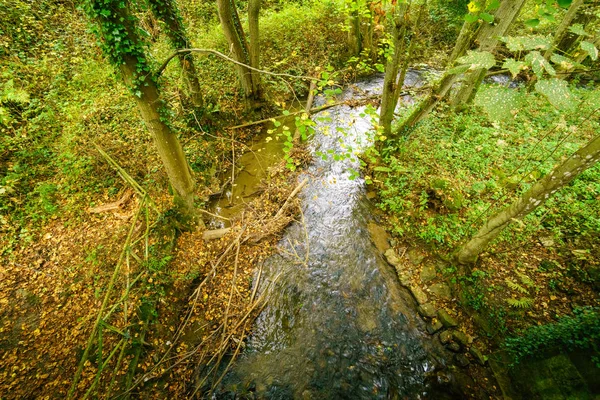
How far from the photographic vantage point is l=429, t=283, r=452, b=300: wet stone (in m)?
4.83

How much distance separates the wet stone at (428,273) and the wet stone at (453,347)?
112 centimetres

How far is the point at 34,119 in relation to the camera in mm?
6586

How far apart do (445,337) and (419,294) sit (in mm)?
800

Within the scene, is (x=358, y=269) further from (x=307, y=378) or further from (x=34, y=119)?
(x=34, y=119)

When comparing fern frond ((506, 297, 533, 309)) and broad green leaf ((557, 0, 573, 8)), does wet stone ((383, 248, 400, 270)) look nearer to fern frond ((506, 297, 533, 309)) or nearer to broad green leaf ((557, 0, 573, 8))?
fern frond ((506, 297, 533, 309))

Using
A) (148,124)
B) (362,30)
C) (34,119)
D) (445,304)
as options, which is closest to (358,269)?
(445,304)

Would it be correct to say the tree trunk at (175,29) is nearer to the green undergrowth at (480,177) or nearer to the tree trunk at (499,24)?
the green undergrowth at (480,177)

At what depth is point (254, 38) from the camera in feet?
26.0

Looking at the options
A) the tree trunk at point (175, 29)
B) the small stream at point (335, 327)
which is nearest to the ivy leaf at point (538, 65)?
the small stream at point (335, 327)

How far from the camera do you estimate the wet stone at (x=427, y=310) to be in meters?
4.73

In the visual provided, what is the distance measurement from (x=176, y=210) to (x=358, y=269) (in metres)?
4.46

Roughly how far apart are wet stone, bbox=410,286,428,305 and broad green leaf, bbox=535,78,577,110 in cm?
457

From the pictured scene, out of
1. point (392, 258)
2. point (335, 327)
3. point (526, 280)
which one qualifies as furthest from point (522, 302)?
point (335, 327)

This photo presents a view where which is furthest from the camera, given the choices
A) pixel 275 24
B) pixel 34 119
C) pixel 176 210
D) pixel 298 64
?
pixel 275 24
